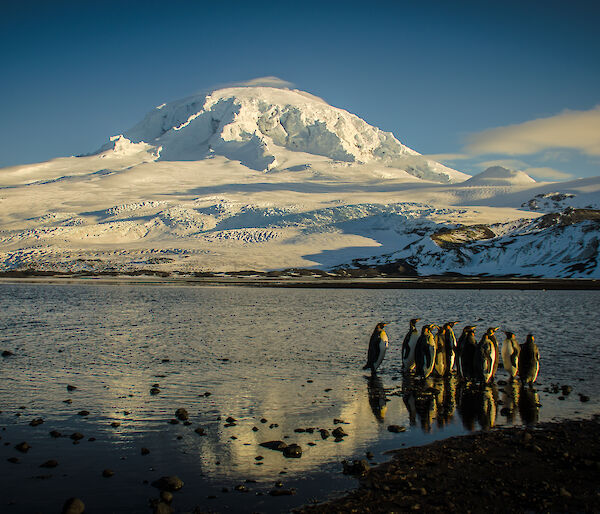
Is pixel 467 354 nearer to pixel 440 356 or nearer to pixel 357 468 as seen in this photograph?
pixel 440 356

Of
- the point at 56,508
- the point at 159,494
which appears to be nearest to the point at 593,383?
the point at 159,494

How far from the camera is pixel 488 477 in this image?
21.5 ft

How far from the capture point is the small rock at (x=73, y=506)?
5.58 metres

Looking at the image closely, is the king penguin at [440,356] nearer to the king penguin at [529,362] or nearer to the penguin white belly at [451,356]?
the penguin white belly at [451,356]

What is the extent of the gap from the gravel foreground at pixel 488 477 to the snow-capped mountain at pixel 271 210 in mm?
62646

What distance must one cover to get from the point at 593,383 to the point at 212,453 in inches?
333

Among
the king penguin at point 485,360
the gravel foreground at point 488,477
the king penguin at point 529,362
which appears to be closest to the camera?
the gravel foreground at point 488,477

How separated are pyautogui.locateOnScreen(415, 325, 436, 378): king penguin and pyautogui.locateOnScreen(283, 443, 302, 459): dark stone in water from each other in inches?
235

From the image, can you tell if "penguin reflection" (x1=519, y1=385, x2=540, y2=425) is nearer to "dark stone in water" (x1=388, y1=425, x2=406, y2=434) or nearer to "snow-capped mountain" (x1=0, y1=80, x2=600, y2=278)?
"dark stone in water" (x1=388, y1=425, x2=406, y2=434)

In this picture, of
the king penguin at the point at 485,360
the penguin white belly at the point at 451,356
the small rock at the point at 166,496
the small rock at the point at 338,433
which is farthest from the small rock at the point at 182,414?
the penguin white belly at the point at 451,356

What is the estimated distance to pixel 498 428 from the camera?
8.66m

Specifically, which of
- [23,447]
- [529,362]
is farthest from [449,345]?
[23,447]

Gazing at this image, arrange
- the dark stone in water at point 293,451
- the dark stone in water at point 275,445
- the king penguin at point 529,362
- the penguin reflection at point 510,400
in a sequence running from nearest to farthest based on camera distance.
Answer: the dark stone in water at point 293,451 → the dark stone in water at point 275,445 → the penguin reflection at point 510,400 → the king penguin at point 529,362

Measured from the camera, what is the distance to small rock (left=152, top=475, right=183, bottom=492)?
6284mm
